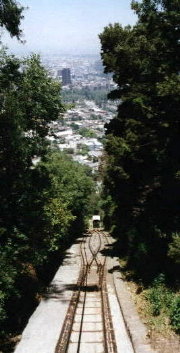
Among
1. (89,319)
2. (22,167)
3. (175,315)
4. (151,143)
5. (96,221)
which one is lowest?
(89,319)

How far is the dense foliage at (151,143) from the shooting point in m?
21.6

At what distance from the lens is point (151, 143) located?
24.8 m

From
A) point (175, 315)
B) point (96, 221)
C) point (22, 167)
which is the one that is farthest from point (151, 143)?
point (96, 221)

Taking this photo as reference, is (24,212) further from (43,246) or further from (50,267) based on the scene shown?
(50,267)

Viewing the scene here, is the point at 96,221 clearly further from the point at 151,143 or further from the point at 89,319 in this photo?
the point at 89,319

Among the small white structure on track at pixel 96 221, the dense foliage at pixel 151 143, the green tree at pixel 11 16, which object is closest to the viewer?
the green tree at pixel 11 16

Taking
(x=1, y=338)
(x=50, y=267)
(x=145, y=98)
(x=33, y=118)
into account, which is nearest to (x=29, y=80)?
(x=33, y=118)

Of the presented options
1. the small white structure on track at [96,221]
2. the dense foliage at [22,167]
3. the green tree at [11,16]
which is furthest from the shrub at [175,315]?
the small white structure on track at [96,221]

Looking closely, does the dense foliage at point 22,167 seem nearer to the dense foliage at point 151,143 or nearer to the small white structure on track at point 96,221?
the dense foliage at point 151,143

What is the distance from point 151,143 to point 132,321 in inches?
380

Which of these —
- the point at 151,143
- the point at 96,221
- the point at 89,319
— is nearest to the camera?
the point at 89,319

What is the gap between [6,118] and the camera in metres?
17.6

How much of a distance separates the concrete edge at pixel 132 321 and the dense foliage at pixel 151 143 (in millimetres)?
1853

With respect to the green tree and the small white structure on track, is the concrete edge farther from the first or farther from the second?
the small white structure on track
